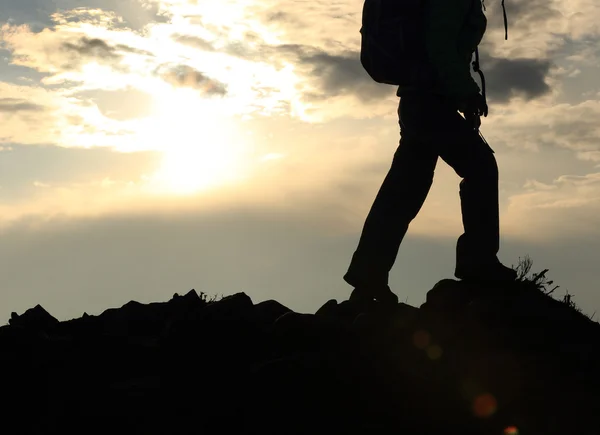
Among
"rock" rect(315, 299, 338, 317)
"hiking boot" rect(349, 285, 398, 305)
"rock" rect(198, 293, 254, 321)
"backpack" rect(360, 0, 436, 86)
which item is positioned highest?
"backpack" rect(360, 0, 436, 86)

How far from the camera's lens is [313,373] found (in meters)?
5.38

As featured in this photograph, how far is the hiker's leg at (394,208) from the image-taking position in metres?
7.67

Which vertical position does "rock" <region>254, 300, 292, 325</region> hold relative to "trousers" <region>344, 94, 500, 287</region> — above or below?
below

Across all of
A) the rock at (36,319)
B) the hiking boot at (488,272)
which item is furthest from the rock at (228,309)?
the hiking boot at (488,272)

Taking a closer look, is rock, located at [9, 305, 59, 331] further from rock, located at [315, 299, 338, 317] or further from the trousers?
the trousers

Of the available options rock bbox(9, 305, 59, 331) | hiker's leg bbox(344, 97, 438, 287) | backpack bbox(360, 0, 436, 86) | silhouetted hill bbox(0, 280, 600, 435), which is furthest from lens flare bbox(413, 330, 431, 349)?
rock bbox(9, 305, 59, 331)

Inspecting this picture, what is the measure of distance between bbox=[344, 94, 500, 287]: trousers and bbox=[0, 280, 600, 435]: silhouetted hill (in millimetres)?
586

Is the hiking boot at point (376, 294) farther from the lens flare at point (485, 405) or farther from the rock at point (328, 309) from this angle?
the lens flare at point (485, 405)

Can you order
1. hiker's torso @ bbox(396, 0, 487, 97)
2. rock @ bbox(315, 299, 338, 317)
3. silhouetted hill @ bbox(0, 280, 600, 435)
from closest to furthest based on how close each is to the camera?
silhouetted hill @ bbox(0, 280, 600, 435) → hiker's torso @ bbox(396, 0, 487, 97) → rock @ bbox(315, 299, 338, 317)

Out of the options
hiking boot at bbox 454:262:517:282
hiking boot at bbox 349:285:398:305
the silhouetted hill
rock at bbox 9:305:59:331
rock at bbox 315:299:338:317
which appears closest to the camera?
the silhouetted hill

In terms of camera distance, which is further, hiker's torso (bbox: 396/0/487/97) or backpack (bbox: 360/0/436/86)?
backpack (bbox: 360/0/436/86)

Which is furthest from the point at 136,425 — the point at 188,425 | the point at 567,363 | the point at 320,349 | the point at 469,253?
the point at 469,253

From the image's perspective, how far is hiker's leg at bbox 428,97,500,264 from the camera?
7.16 meters

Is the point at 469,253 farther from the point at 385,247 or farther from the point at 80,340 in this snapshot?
the point at 80,340
